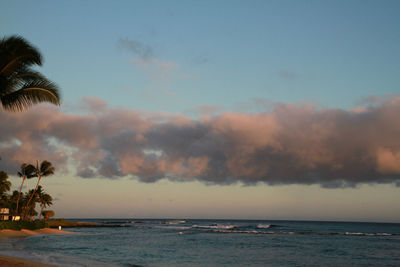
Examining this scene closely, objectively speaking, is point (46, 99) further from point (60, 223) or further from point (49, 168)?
point (60, 223)

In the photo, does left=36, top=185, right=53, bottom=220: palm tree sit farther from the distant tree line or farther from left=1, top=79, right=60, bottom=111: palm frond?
left=1, top=79, right=60, bottom=111: palm frond

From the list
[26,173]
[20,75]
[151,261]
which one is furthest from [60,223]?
[20,75]

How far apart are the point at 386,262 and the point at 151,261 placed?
23.3 meters

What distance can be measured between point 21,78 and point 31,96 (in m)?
1.03

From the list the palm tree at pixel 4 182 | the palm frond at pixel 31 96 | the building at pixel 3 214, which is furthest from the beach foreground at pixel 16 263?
the building at pixel 3 214

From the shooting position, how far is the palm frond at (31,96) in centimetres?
1358

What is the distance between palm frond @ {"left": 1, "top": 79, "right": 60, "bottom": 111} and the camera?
13.6 metres

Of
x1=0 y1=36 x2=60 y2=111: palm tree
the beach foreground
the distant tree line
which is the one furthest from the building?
x1=0 y1=36 x2=60 y2=111: palm tree

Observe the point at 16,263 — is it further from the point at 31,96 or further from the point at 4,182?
the point at 4,182

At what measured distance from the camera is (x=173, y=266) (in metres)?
27.5

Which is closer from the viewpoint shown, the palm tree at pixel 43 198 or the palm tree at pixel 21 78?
the palm tree at pixel 21 78

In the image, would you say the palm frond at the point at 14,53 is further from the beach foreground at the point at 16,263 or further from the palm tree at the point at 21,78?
the beach foreground at the point at 16,263

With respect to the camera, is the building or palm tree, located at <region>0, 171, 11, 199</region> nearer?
palm tree, located at <region>0, 171, 11, 199</region>

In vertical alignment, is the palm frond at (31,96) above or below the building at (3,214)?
above
